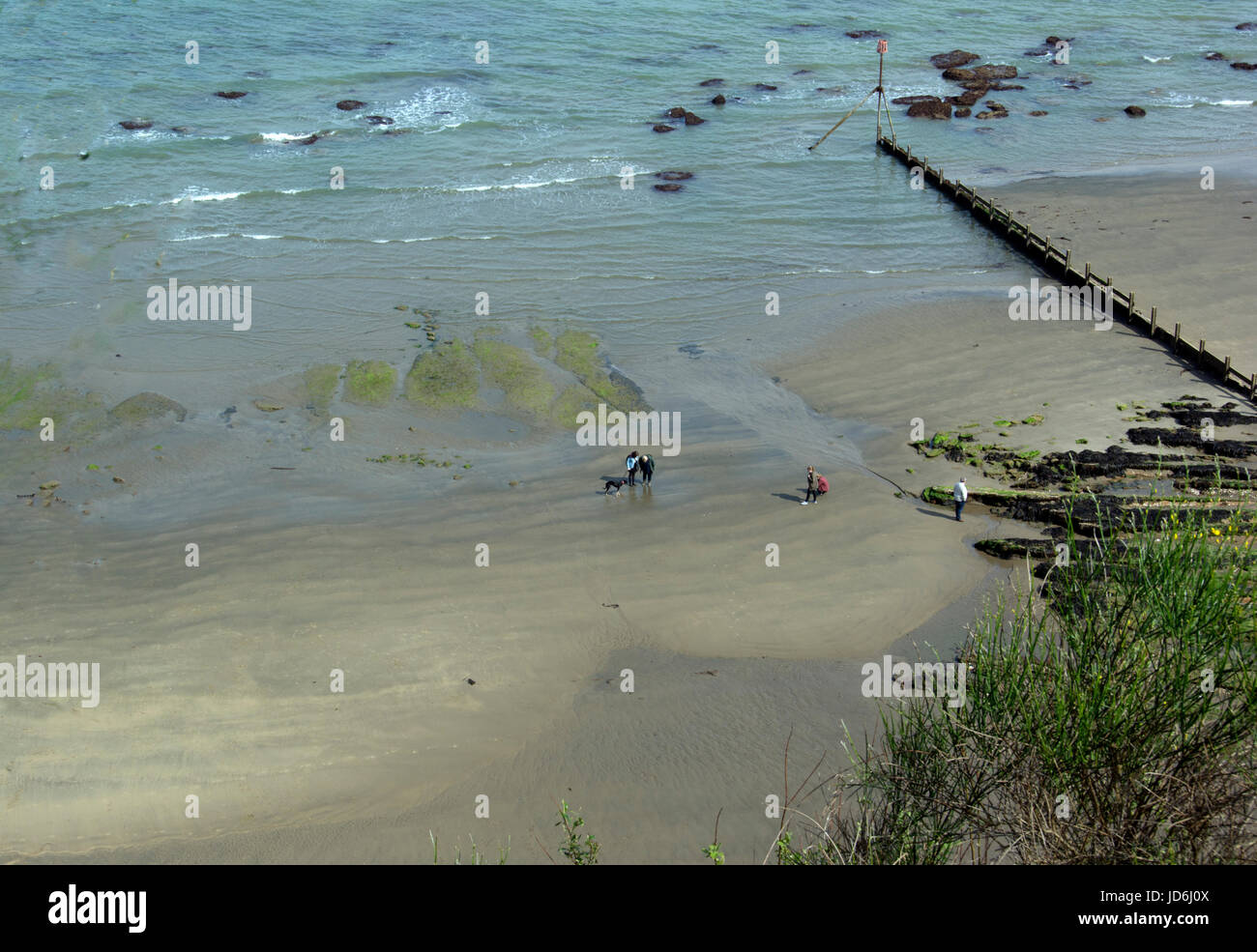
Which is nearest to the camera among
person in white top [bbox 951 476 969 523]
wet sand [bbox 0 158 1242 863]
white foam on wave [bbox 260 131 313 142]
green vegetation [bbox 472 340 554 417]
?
wet sand [bbox 0 158 1242 863]

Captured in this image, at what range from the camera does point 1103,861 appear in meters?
10.3

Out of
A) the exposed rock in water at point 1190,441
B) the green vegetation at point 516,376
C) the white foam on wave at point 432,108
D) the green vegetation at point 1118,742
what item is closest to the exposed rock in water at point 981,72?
the white foam on wave at point 432,108

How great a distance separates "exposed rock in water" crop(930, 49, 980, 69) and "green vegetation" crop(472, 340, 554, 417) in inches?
A: 1710

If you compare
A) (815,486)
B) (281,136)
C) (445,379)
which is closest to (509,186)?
(281,136)

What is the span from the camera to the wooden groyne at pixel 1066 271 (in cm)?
2981

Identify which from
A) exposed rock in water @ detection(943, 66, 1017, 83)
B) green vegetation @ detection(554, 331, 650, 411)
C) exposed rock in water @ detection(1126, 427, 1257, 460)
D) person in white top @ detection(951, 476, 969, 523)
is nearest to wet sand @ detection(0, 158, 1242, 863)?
person in white top @ detection(951, 476, 969, 523)

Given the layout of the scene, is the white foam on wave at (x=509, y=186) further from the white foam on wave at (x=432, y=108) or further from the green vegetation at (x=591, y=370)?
the green vegetation at (x=591, y=370)

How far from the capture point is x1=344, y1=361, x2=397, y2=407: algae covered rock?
3023cm

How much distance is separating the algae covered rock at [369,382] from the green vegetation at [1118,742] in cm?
2121

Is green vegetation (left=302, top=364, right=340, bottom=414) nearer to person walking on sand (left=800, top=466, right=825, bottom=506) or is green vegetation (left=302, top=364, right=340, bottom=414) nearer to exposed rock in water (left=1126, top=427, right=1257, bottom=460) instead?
person walking on sand (left=800, top=466, right=825, bottom=506)

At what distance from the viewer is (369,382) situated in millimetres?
31031
